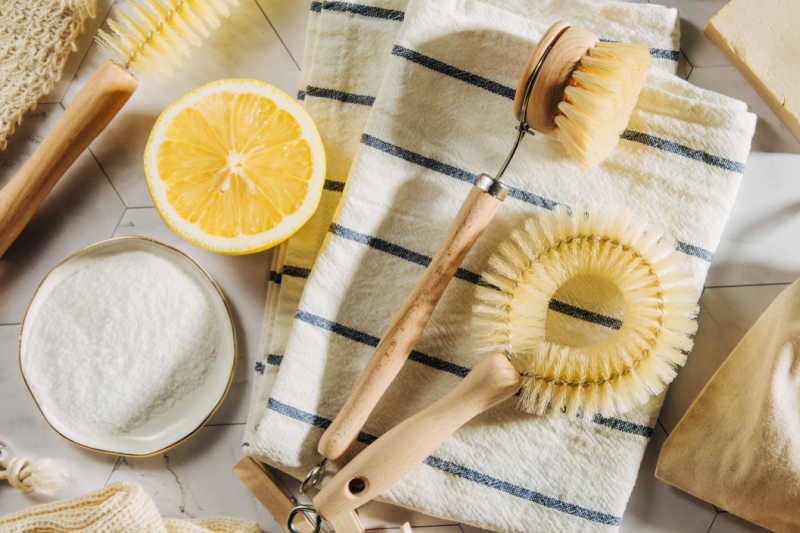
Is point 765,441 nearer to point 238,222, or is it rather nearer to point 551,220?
point 551,220

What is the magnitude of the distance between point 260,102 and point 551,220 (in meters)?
0.32

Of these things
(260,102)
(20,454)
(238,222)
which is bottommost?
(20,454)

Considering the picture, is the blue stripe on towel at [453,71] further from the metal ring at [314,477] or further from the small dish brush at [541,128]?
the metal ring at [314,477]

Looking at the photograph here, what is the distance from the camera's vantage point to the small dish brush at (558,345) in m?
0.53

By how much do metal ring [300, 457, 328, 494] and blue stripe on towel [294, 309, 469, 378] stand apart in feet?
0.43

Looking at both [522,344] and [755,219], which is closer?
[522,344]

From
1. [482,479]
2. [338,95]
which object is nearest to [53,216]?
[338,95]

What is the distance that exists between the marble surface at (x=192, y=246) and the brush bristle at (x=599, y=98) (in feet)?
0.62

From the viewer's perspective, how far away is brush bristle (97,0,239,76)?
24.7 inches

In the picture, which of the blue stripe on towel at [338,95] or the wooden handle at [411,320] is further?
the blue stripe on towel at [338,95]

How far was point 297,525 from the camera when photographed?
640 mm

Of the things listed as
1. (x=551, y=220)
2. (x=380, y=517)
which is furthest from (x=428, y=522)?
(x=551, y=220)

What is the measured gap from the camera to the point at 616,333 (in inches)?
21.9

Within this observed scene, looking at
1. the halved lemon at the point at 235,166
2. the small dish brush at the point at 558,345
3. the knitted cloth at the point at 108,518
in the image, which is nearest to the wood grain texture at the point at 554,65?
the small dish brush at the point at 558,345
